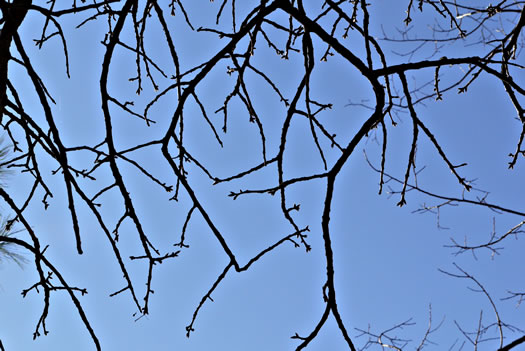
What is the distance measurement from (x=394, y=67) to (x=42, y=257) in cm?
140

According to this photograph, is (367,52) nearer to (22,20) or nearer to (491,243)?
(22,20)

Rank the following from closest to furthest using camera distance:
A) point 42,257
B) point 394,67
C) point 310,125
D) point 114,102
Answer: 1. point 394,67
2. point 310,125
3. point 114,102
4. point 42,257

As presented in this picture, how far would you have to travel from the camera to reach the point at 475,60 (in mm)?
1792

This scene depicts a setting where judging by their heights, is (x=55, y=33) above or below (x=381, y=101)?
above

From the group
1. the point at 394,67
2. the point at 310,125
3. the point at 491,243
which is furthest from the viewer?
the point at 491,243

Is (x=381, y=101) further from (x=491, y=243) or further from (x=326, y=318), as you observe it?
(x=491, y=243)

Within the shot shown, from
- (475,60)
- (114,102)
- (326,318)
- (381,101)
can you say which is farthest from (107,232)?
(475,60)

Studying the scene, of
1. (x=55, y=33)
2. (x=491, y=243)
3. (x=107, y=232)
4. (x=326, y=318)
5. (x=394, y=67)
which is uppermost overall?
(x=55, y=33)

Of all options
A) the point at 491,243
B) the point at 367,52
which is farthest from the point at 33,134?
the point at 491,243

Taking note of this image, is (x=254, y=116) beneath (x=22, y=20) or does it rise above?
beneath

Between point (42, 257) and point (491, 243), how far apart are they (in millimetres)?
1854

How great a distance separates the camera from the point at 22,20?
80.9 inches

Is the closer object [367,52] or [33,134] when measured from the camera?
[367,52]

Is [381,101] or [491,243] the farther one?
[491,243]
